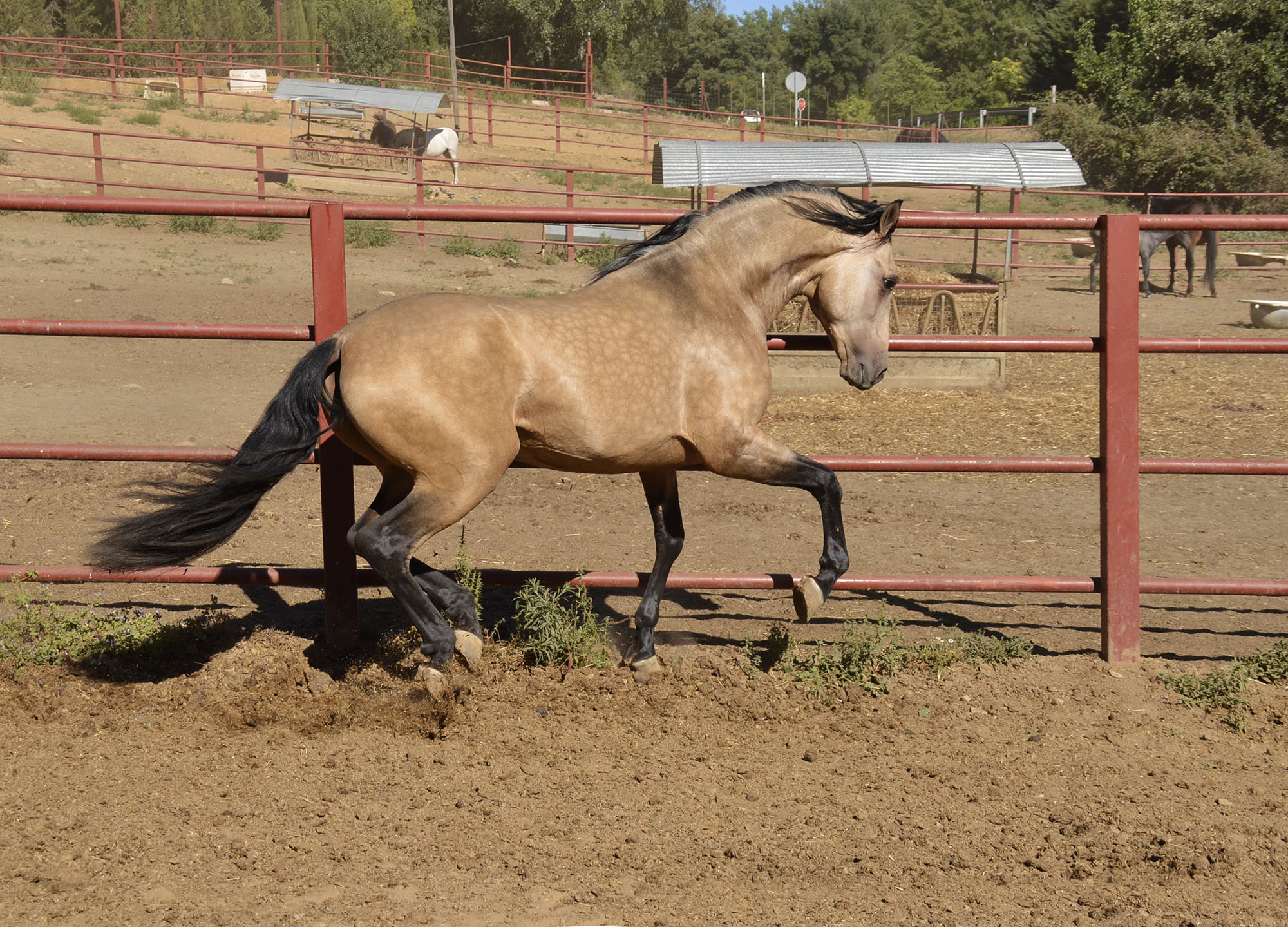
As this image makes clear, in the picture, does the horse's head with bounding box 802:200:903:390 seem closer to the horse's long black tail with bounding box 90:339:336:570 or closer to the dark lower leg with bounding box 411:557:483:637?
the dark lower leg with bounding box 411:557:483:637

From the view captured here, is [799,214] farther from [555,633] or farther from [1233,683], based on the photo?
[1233,683]

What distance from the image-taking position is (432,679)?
136 inches

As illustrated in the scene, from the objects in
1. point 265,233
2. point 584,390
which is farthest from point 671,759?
point 265,233

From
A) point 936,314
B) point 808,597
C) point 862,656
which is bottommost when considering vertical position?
point 862,656

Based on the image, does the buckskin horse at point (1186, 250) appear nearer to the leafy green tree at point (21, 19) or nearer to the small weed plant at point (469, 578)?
the small weed plant at point (469, 578)

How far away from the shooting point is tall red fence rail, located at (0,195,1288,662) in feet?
12.7

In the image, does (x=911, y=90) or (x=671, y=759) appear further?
(x=911, y=90)

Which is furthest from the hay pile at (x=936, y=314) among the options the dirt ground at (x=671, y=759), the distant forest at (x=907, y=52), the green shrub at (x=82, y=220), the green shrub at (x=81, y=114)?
the green shrub at (x=81, y=114)

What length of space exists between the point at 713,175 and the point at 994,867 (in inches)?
499

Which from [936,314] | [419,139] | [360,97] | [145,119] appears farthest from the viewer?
[419,139]

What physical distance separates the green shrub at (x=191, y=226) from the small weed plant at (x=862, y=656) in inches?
618

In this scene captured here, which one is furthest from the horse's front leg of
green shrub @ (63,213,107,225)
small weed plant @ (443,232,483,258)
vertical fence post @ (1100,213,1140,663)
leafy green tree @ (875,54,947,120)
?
leafy green tree @ (875,54,947,120)

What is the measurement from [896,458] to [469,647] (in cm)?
172

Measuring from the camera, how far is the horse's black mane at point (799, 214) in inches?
148
